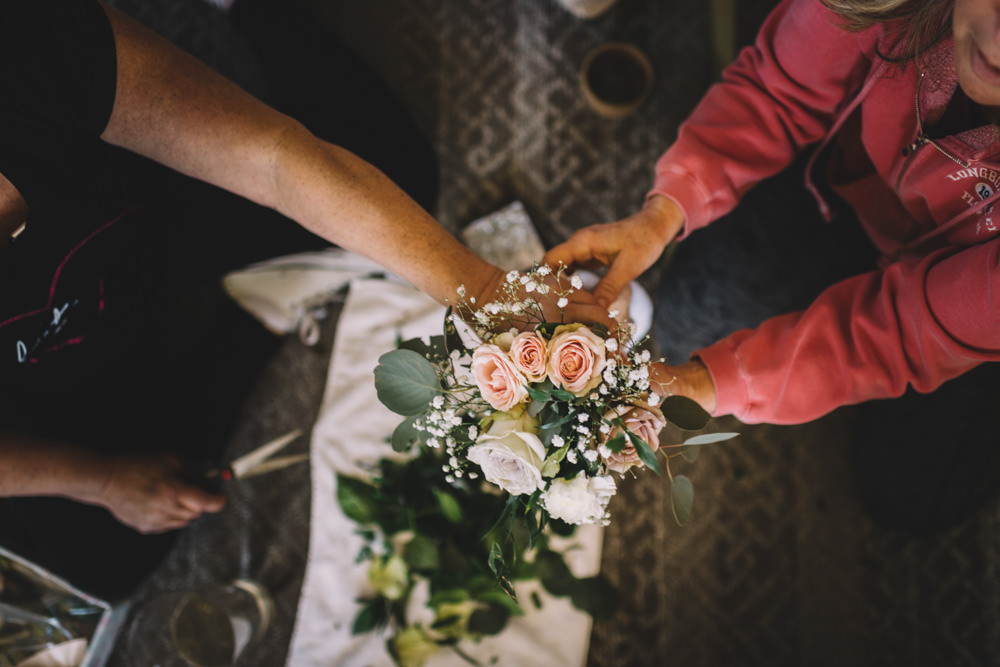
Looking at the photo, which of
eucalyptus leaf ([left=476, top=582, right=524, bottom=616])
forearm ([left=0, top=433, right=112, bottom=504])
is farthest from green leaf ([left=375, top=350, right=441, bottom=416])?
forearm ([left=0, top=433, right=112, bottom=504])

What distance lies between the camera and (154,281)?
3.97ft

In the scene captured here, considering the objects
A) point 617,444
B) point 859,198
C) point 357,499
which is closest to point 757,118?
point 859,198

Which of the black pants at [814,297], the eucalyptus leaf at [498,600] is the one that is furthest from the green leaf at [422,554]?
the black pants at [814,297]

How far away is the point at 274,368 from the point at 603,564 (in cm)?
122

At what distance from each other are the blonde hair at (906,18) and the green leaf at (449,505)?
1.15 m

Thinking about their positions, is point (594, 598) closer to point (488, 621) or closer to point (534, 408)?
point (488, 621)

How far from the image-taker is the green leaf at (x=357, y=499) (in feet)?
4.63

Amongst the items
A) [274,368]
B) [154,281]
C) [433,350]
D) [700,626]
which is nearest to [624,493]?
[700,626]

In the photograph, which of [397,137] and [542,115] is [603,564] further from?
[542,115]

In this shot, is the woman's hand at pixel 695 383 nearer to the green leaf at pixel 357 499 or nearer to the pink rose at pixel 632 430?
the pink rose at pixel 632 430

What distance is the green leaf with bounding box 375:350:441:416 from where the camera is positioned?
730mm

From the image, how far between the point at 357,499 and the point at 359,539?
13 cm

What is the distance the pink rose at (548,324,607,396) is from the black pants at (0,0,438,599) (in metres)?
0.94

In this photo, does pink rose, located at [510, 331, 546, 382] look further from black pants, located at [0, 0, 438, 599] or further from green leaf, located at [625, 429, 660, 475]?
black pants, located at [0, 0, 438, 599]
